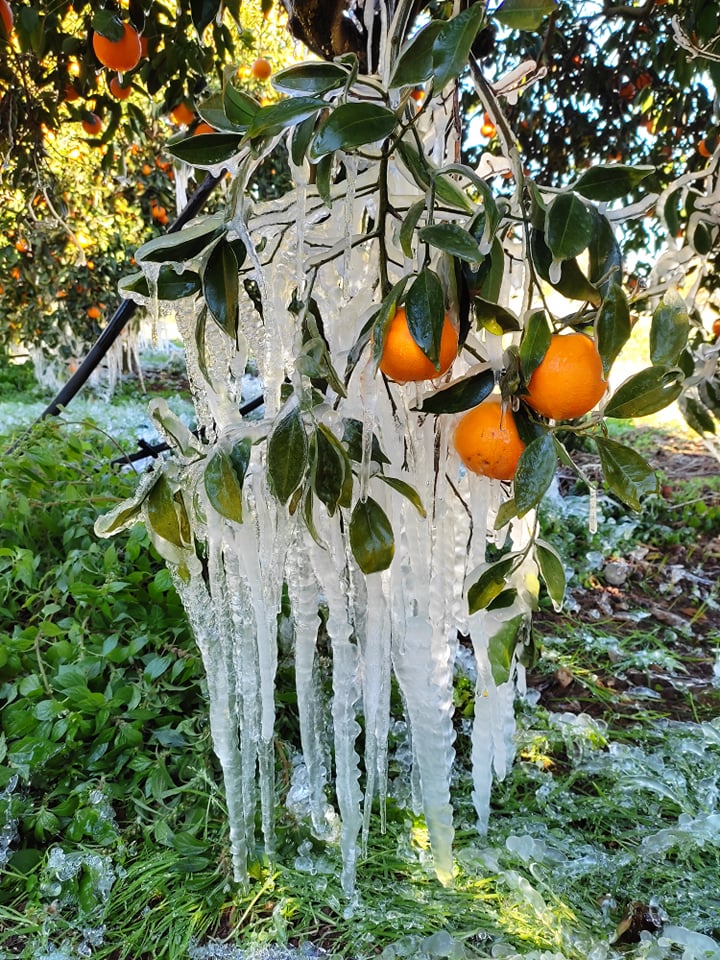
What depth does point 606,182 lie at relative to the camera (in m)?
0.47

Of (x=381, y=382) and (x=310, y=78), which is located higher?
(x=310, y=78)

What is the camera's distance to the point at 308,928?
896 mm

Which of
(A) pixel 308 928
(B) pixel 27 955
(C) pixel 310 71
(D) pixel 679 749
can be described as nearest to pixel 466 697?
(D) pixel 679 749

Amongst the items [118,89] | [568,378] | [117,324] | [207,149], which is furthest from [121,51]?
[568,378]

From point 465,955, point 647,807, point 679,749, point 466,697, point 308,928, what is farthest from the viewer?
point 466,697

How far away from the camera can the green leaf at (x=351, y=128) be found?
386 millimetres

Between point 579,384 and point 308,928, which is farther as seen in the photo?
point 308,928

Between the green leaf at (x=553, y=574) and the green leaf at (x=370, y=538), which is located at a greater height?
the green leaf at (x=370, y=538)

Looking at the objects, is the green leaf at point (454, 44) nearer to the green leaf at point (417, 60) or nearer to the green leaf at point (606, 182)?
the green leaf at point (417, 60)

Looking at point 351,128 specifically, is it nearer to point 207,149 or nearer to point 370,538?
point 207,149

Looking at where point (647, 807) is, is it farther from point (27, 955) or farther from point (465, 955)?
point (27, 955)

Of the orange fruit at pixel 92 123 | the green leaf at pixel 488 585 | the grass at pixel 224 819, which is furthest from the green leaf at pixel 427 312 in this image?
the orange fruit at pixel 92 123

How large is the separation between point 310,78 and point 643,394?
0.30 m

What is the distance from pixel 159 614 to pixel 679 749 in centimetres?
95
